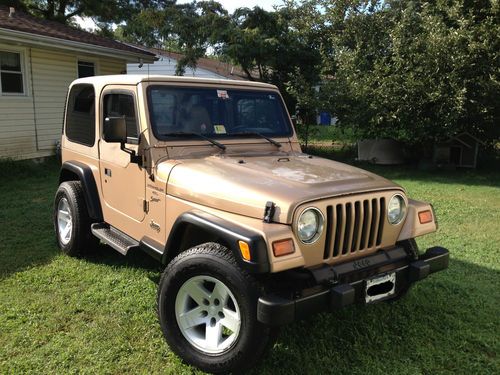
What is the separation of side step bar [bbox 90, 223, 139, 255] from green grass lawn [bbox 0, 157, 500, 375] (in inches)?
17.7

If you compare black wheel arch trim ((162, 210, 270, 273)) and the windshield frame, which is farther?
the windshield frame

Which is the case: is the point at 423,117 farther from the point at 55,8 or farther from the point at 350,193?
the point at 55,8

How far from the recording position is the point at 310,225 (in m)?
2.80

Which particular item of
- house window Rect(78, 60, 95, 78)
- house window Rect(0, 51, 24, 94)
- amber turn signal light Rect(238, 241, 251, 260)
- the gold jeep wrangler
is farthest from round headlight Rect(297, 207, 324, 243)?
house window Rect(78, 60, 95, 78)

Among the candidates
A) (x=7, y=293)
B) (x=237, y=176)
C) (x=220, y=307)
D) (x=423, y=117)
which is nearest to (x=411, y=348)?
(x=220, y=307)

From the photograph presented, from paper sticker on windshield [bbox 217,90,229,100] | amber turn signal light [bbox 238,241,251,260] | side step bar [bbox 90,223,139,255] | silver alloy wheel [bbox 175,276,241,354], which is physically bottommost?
silver alloy wheel [bbox 175,276,241,354]

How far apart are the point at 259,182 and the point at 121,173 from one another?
5.06 feet

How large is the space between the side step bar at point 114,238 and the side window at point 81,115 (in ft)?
2.71

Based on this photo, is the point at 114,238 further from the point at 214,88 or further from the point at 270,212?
the point at 270,212

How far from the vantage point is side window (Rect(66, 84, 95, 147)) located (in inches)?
179

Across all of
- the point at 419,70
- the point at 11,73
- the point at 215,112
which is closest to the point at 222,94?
the point at 215,112

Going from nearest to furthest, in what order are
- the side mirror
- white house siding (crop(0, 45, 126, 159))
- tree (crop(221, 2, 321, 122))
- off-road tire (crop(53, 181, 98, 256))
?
the side mirror, off-road tire (crop(53, 181, 98, 256)), white house siding (crop(0, 45, 126, 159)), tree (crop(221, 2, 321, 122))

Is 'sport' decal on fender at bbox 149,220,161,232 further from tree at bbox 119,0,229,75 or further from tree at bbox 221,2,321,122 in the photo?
tree at bbox 119,0,229,75

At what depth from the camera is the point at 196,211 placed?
3.11 m
